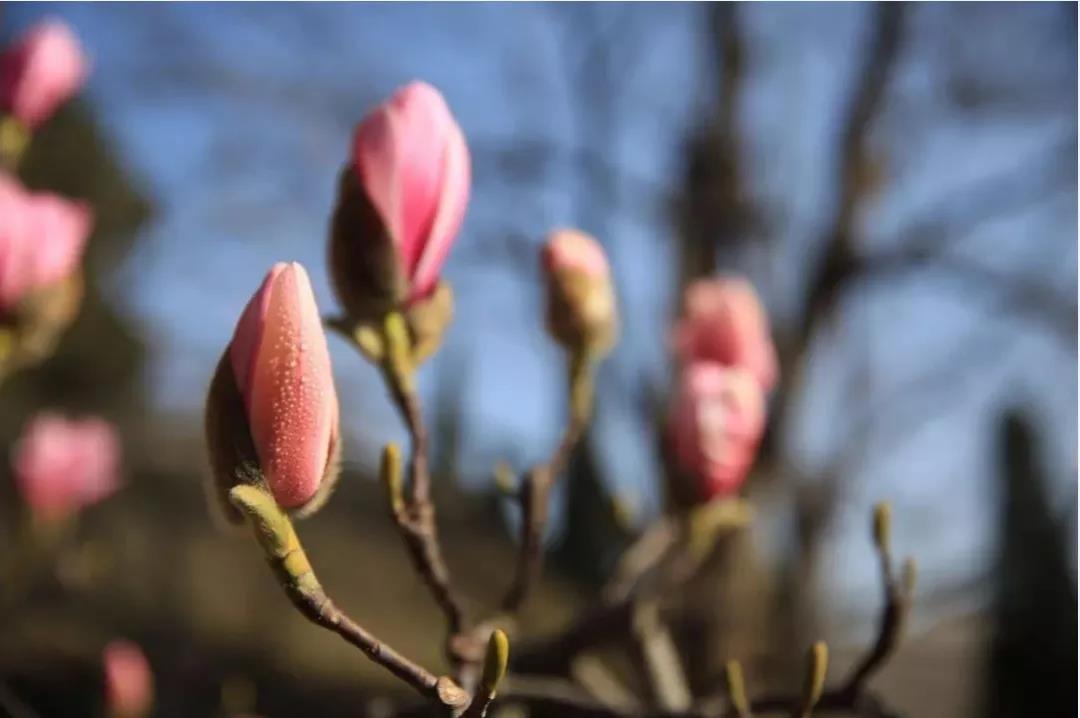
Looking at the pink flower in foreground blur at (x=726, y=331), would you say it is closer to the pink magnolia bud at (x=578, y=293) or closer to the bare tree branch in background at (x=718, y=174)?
the pink magnolia bud at (x=578, y=293)

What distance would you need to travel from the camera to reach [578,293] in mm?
594

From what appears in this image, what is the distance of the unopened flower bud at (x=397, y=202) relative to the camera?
0.43 m

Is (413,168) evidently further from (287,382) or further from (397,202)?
(287,382)

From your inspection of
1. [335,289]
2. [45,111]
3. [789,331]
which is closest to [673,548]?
[335,289]

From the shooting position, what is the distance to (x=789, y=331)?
129 inches

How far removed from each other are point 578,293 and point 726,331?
0.16m

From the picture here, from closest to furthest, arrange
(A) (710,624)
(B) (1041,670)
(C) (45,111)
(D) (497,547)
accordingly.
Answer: (C) (45,111), (A) (710,624), (B) (1041,670), (D) (497,547)

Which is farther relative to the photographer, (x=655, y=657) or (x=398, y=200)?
(x=655, y=657)

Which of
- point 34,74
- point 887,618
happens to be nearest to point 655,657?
point 887,618

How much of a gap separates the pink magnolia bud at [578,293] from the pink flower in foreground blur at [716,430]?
0.25 feet

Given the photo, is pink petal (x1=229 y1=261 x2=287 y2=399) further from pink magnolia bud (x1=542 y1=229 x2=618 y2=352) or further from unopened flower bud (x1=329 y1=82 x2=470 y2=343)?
pink magnolia bud (x1=542 y1=229 x2=618 y2=352)

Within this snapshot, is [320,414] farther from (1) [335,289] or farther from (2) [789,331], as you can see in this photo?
(2) [789,331]

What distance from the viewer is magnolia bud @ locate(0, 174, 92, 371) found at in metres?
0.68

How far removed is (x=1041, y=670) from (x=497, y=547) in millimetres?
2343
